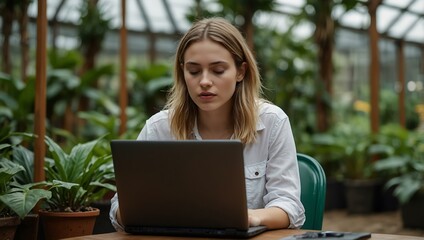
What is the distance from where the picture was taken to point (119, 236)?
162cm

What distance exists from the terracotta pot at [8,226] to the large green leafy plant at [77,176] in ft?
1.14

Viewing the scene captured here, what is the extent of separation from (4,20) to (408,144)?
4003 mm

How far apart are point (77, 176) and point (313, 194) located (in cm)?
117

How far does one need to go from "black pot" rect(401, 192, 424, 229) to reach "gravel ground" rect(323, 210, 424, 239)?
7 centimetres

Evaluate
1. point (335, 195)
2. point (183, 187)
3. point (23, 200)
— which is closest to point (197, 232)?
point (183, 187)

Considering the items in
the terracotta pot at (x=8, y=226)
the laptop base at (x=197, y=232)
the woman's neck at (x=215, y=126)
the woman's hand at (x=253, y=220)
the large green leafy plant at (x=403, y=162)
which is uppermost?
→ the woman's neck at (x=215, y=126)

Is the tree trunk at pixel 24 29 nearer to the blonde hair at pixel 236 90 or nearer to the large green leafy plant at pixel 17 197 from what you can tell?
the large green leafy plant at pixel 17 197

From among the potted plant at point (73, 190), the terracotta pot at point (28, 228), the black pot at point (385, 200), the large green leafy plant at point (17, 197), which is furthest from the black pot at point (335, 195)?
the large green leafy plant at point (17, 197)

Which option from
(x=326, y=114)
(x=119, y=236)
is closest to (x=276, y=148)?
(x=119, y=236)

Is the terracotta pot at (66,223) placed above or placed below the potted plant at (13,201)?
below

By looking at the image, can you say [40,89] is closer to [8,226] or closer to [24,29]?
[8,226]

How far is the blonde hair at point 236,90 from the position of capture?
1.91 m

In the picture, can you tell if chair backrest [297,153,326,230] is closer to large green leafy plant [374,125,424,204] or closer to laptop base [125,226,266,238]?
laptop base [125,226,266,238]

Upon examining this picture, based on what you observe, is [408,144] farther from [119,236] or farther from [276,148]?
[119,236]
